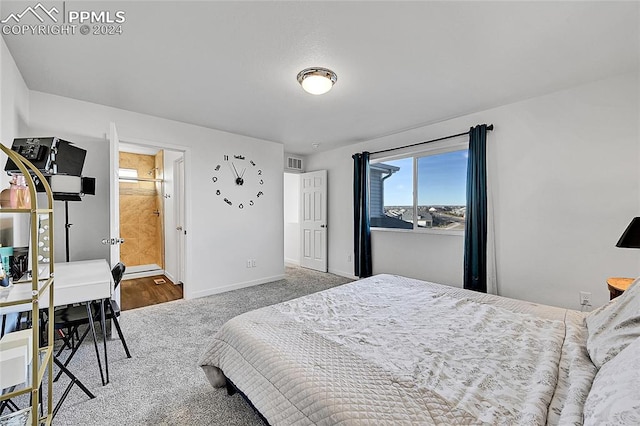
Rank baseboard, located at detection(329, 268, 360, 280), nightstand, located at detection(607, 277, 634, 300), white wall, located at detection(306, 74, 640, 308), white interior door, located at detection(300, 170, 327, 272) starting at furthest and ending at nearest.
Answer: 1. white interior door, located at detection(300, 170, 327, 272)
2. baseboard, located at detection(329, 268, 360, 280)
3. white wall, located at detection(306, 74, 640, 308)
4. nightstand, located at detection(607, 277, 634, 300)

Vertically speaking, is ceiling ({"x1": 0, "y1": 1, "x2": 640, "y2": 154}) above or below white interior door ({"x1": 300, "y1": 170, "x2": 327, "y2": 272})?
above

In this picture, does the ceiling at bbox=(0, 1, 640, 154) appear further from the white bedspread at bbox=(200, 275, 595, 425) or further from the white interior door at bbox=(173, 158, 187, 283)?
the white bedspread at bbox=(200, 275, 595, 425)

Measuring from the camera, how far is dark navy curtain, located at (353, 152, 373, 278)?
14.7 feet

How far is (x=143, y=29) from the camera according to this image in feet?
5.89

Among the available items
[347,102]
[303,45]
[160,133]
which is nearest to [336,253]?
[347,102]

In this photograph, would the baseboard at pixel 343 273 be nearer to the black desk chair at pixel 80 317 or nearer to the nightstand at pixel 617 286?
the nightstand at pixel 617 286

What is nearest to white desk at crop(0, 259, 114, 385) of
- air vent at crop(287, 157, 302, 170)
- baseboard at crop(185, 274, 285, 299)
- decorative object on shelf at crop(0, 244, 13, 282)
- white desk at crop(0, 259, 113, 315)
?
white desk at crop(0, 259, 113, 315)

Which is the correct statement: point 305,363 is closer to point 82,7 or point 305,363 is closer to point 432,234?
point 82,7

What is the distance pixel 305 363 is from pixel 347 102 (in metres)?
2.63

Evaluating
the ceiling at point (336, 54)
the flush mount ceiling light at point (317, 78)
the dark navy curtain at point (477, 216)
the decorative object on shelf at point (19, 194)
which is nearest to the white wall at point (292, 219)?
the ceiling at point (336, 54)

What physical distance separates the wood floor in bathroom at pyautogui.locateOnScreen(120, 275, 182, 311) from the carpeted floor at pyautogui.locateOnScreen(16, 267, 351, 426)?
0.34 m

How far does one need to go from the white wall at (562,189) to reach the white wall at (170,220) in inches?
164

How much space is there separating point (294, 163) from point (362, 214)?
192 centimetres

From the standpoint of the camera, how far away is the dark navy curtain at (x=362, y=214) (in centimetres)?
448
